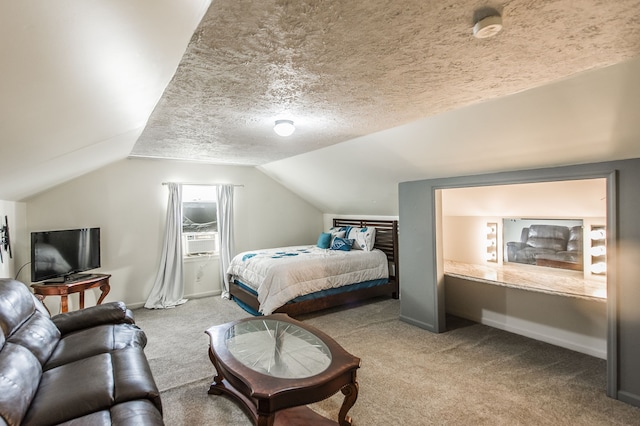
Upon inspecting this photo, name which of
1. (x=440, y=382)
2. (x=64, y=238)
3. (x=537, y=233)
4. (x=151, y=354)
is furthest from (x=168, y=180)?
(x=537, y=233)

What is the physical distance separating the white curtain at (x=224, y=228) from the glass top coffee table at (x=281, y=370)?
274cm

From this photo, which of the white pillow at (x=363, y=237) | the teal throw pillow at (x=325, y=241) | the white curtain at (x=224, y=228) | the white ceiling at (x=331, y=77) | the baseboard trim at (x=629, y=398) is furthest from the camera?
the teal throw pillow at (x=325, y=241)

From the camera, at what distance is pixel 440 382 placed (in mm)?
2613

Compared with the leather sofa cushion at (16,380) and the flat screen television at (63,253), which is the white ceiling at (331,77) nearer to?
the flat screen television at (63,253)

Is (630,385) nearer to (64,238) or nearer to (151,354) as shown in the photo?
(151,354)

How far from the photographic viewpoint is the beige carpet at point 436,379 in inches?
86.5

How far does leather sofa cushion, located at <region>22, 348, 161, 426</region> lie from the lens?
5.02 ft

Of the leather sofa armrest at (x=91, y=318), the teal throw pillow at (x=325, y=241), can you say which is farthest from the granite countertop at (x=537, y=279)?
the leather sofa armrest at (x=91, y=318)

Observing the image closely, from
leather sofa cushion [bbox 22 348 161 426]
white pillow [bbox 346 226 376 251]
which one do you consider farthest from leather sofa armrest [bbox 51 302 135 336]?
white pillow [bbox 346 226 376 251]

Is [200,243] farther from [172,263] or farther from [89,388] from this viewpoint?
[89,388]

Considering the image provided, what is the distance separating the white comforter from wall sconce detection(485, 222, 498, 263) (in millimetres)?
1477

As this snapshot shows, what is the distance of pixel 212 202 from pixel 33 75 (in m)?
4.61

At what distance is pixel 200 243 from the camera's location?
528 cm

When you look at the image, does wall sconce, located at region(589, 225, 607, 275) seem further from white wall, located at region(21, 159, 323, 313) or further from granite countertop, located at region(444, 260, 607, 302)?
white wall, located at region(21, 159, 323, 313)
